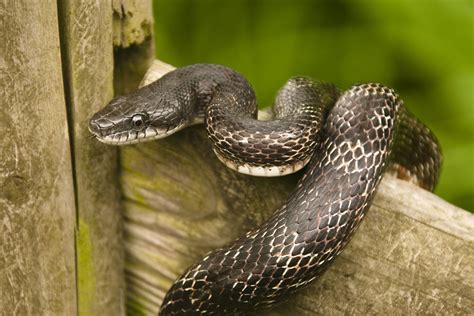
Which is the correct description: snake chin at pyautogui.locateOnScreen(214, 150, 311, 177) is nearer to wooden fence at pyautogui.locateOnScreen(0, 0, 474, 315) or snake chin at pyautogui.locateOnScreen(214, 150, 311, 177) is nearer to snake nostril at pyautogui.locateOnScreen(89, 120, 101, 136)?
wooden fence at pyautogui.locateOnScreen(0, 0, 474, 315)

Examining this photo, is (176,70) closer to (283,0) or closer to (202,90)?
(202,90)

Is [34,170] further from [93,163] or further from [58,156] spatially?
[93,163]

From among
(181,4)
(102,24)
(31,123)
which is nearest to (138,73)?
(102,24)

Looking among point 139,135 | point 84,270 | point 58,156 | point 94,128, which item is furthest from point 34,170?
point 84,270

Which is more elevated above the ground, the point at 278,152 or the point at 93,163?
the point at 278,152

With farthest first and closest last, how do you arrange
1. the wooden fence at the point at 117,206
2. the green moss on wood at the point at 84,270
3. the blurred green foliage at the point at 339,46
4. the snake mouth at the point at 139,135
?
the blurred green foliage at the point at 339,46 → the green moss on wood at the point at 84,270 → the snake mouth at the point at 139,135 → the wooden fence at the point at 117,206

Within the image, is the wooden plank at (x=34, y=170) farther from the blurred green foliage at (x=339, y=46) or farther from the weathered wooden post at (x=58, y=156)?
the blurred green foliage at (x=339, y=46)

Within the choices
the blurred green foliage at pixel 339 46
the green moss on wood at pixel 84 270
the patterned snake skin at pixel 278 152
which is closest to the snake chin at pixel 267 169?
the patterned snake skin at pixel 278 152
